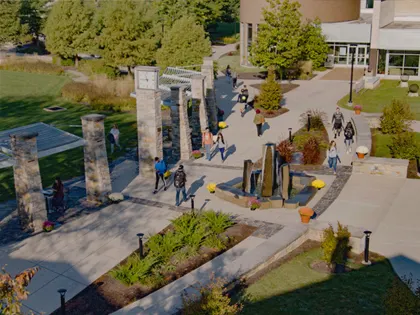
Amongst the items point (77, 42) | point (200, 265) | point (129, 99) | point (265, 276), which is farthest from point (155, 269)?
point (77, 42)

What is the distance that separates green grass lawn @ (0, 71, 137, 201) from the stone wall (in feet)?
37.8

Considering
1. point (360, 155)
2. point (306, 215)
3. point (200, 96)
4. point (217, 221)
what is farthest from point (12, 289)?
point (200, 96)

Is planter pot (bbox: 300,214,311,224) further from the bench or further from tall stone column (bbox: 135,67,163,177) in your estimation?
tall stone column (bbox: 135,67,163,177)

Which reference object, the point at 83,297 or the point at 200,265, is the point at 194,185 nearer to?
the point at 200,265

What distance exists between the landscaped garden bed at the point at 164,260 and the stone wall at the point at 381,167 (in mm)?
7199

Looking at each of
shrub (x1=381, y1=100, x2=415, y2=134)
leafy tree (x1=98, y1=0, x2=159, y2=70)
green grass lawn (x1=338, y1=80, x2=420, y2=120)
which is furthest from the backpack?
leafy tree (x1=98, y1=0, x2=159, y2=70)

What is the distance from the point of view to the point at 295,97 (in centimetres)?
4200

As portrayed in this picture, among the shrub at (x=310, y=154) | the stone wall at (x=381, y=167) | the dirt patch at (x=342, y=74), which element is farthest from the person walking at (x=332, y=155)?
the dirt patch at (x=342, y=74)

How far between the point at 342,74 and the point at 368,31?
5359 mm

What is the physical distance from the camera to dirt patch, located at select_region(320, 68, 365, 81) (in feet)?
164

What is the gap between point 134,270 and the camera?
1564 cm

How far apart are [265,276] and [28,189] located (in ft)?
26.8

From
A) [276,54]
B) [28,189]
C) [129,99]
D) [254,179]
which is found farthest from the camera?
[276,54]

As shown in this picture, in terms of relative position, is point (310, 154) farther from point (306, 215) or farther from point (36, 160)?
point (36, 160)
